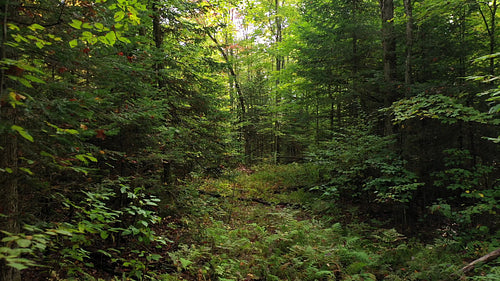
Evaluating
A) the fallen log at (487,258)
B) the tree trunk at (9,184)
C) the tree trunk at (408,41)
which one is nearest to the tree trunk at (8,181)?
the tree trunk at (9,184)

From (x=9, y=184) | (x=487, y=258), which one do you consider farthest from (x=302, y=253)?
(x=9, y=184)

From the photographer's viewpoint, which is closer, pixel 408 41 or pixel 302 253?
pixel 302 253

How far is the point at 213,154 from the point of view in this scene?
788 cm

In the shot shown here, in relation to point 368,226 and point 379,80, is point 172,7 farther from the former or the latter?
point 368,226

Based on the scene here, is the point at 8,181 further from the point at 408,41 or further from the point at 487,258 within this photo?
the point at 408,41

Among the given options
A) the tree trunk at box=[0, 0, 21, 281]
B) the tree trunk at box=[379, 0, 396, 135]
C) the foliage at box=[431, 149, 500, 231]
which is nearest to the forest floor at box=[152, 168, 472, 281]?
the foliage at box=[431, 149, 500, 231]

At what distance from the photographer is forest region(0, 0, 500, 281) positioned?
2773 millimetres

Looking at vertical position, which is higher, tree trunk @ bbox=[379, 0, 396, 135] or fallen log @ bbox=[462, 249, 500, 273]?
tree trunk @ bbox=[379, 0, 396, 135]

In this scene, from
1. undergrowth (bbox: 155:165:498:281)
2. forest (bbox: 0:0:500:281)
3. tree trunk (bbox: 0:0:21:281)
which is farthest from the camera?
undergrowth (bbox: 155:165:498:281)

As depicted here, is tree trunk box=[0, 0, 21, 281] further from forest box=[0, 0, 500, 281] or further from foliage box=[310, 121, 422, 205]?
foliage box=[310, 121, 422, 205]

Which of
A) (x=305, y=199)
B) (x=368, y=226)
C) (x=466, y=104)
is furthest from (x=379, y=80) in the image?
(x=305, y=199)

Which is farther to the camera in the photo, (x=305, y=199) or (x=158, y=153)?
(x=305, y=199)

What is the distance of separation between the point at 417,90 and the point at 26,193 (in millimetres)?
8769

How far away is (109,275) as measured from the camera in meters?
4.23
